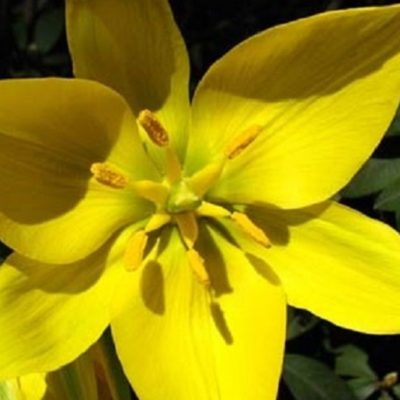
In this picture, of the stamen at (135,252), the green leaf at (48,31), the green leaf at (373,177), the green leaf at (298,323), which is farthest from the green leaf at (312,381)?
the green leaf at (48,31)

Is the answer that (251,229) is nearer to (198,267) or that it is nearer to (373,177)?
(198,267)

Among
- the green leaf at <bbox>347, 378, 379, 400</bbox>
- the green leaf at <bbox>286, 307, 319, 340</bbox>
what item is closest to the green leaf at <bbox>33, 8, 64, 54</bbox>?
the green leaf at <bbox>286, 307, 319, 340</bbox>

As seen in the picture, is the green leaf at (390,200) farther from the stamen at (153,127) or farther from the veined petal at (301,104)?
the stamen at (153,127)

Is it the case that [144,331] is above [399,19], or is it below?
below

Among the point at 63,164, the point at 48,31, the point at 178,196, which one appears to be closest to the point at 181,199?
the point at 178,196

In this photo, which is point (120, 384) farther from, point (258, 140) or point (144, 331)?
point (258, 140)

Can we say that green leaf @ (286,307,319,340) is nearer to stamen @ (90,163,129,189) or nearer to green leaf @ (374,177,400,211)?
green leaf @ (374,177,400,211)

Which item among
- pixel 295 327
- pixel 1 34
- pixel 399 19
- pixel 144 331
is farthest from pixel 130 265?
pixel 1 34
